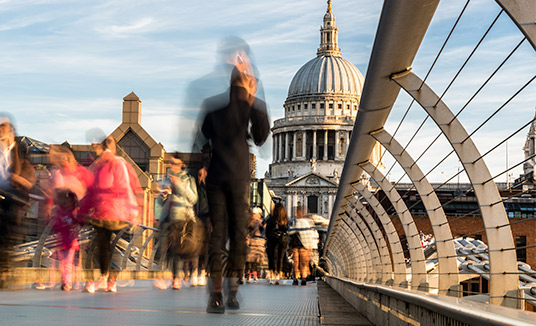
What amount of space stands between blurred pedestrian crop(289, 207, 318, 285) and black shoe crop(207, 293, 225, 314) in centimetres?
1342

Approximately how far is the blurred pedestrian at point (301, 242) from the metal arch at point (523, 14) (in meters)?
16.5

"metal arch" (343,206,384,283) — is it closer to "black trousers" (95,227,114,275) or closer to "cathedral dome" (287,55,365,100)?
"black trousers" (95,227,114,275)

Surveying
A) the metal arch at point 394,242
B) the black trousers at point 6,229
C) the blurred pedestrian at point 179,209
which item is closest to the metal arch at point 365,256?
the metal arch at point 394,242

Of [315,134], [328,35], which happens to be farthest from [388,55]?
[328,35]

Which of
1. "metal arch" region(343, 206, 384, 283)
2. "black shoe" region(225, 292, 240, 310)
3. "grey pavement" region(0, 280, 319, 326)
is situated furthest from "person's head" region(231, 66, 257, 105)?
"metal arch" region(343, 206, 384, 283)

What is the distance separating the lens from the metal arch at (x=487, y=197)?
525 centimetres

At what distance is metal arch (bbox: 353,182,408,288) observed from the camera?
951cm

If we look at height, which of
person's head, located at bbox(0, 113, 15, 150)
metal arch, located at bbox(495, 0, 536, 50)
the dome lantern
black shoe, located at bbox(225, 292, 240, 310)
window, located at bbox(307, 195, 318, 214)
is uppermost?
the dome lantern

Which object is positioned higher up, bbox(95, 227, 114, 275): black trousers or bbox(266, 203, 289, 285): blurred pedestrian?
bbox(266, 203, 289, 285): blurred pedestrian

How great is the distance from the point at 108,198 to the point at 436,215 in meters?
3.31

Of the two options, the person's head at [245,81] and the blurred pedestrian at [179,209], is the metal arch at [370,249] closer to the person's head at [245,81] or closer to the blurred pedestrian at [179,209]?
the blurred pedestrian at [179,209]

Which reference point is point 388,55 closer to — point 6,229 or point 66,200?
point 6,229

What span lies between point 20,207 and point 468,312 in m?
4.63

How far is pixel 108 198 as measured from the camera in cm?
859
